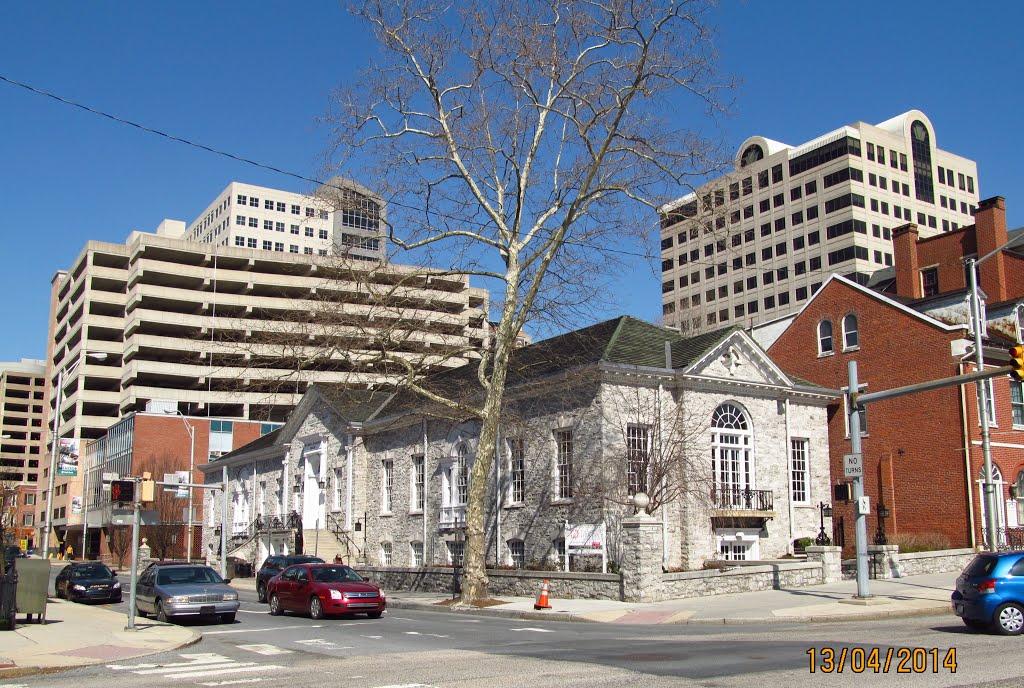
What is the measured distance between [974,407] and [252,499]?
1557 inches

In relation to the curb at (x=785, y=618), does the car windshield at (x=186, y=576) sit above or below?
above

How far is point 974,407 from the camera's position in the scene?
122 feet

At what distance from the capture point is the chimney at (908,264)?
164 ft

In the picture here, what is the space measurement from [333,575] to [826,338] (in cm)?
2768

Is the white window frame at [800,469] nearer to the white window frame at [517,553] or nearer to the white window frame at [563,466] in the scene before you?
the white window frame at [563,466]

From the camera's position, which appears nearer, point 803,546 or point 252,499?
point 803,546

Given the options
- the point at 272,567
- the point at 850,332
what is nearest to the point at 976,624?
the point at 272,567

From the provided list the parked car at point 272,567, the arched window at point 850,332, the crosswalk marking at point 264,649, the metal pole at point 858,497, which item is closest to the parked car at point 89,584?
the parked car at point 272,567

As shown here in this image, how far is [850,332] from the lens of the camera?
A: 42.8m

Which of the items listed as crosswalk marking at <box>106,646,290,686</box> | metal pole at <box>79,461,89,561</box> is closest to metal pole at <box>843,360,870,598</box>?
crosswalk marking at <box>106,646,290,686</box>

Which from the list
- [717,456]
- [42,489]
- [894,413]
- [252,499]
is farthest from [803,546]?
[42,489]

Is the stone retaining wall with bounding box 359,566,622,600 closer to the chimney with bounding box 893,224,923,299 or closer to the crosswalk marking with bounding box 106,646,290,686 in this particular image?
the crosswalk marking with bounding box 106,646,290,686

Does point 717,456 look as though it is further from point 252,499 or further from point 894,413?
point 252,499

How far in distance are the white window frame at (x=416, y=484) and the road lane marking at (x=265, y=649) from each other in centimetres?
2339
